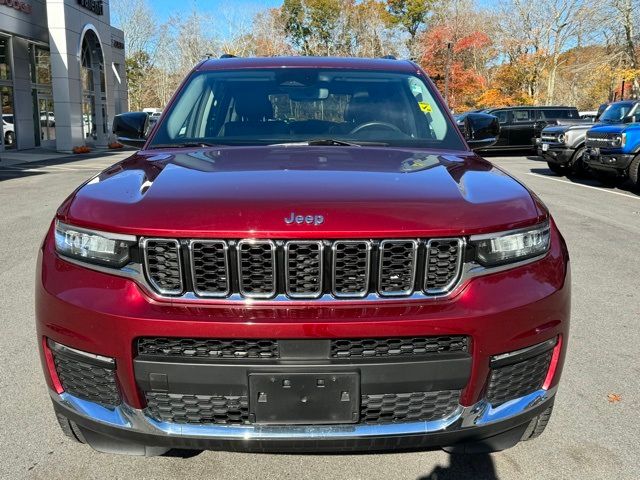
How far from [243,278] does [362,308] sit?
41cm

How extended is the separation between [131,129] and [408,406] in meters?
2.44

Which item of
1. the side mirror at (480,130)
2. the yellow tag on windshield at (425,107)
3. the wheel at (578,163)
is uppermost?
the yellow tag on windshield at (425,107)

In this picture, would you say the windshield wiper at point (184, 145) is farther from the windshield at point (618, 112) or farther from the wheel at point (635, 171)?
the windshield at point (618, 112)

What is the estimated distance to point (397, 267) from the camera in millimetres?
1987

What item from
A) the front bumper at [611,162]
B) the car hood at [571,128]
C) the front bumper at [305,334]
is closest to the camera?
the front bumper at [305,334]

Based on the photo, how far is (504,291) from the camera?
204 cm

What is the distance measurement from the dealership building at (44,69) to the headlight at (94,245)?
23.1 meters

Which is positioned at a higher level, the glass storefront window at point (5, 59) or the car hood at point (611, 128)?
the glass storefront window at point (5, 59)

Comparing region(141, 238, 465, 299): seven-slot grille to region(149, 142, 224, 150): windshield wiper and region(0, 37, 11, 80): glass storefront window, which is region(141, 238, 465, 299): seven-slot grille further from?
region(0, 37, 11, 80): glass storefront window

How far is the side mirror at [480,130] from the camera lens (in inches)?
141

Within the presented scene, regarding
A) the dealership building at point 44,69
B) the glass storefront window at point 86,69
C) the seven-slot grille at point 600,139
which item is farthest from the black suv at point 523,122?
the glass storefront window at point 86,69

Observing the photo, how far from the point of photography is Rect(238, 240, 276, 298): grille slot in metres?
1.94

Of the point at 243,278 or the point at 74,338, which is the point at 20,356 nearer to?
the point at 74,338

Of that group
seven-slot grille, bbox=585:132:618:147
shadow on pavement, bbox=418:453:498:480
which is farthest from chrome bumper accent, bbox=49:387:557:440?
seven-slot grille, bbox=585:132:618:147
